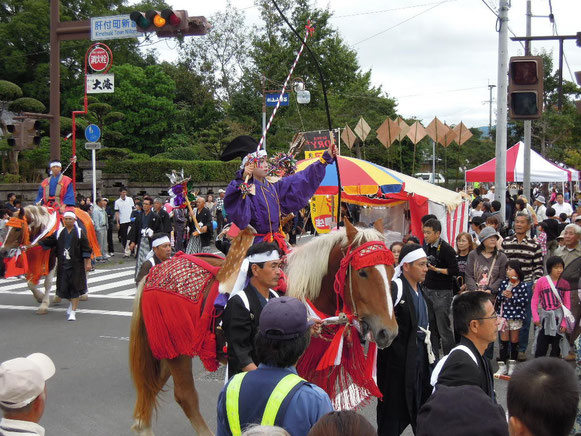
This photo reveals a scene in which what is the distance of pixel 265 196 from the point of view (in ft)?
17.1

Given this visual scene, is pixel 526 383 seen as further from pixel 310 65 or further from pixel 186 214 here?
pixel 310 65

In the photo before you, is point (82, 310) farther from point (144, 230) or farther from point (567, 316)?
point (567, 316)

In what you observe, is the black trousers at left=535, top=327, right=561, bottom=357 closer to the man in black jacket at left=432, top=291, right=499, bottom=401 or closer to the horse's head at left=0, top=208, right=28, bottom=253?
the man in black jacket at left=432, top=291, right=499, bottom=401

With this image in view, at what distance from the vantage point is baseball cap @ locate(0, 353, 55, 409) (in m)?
2.62

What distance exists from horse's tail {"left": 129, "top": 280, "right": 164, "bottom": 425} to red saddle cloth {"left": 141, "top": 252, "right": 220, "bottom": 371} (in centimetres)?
19

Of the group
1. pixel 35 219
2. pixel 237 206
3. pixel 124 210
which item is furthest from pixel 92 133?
pixel 237 206

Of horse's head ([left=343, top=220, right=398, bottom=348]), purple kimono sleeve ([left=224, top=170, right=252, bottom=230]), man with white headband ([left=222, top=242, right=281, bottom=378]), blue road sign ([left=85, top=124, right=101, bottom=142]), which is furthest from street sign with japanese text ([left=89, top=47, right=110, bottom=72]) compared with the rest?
horse's head ([left=343, top=220, right=398, bottom=348])

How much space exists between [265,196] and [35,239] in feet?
23.1

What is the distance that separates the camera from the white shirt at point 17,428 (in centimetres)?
261

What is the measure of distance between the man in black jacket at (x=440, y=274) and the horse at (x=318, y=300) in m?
2.76

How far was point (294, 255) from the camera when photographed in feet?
15.3

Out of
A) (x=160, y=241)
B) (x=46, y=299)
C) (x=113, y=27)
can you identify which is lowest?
(x=46, y=299)

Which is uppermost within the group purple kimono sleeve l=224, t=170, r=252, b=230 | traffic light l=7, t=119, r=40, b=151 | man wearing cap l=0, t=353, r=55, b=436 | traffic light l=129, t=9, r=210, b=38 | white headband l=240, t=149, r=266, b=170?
traffic light l=129, t=9, r=210, b=38

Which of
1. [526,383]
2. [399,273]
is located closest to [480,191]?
[399,273]
